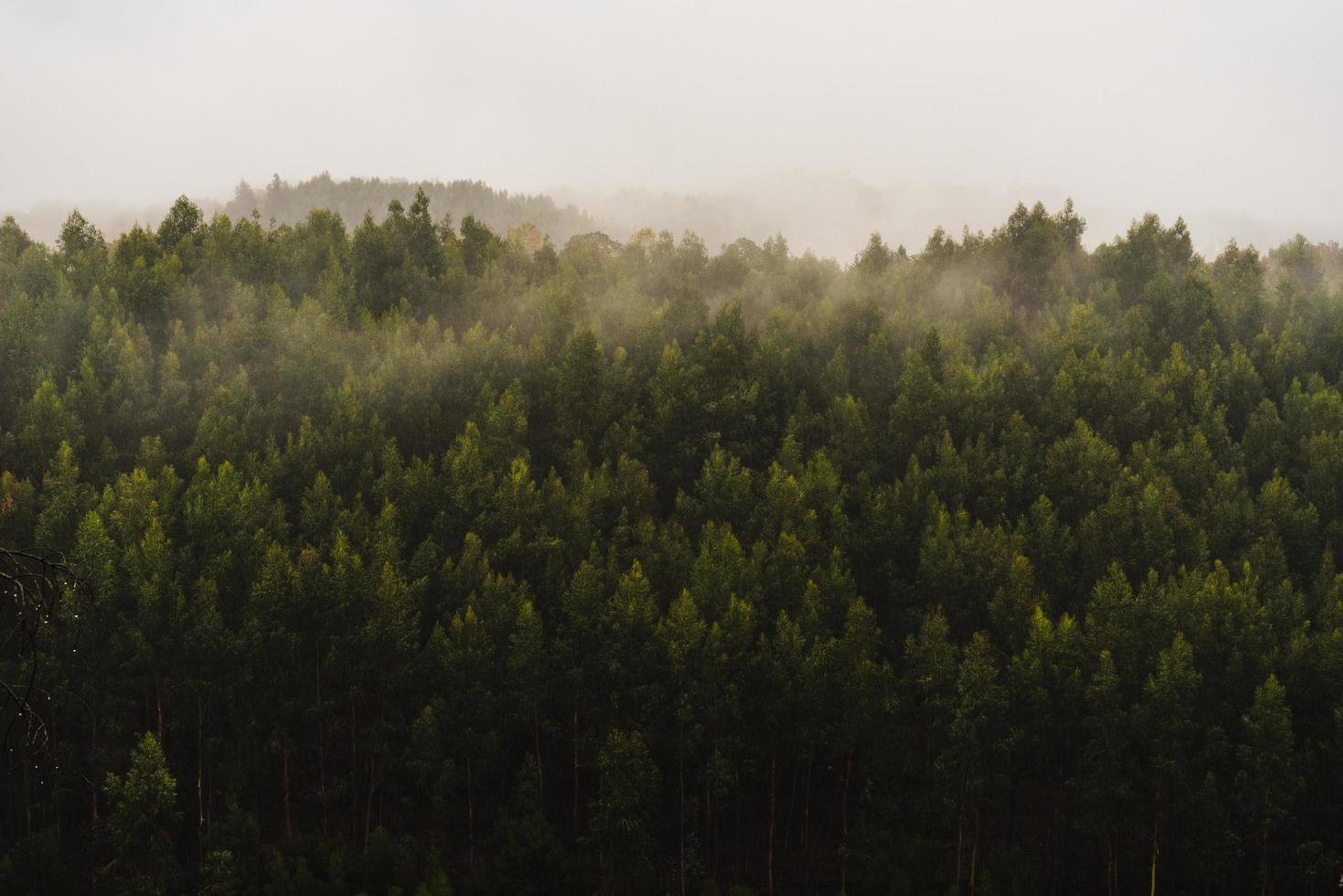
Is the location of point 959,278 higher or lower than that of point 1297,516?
higher

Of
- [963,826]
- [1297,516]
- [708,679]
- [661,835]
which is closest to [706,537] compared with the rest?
[708,679]

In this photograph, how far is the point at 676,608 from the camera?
2904 inches

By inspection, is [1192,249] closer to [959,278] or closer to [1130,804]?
[959,278]

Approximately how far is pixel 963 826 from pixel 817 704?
40.3ft

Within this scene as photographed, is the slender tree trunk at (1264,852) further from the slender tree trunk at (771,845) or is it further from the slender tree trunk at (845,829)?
the slender tree trunk at (771,845)

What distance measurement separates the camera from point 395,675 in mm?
74312

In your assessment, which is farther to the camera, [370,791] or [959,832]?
[370,791]

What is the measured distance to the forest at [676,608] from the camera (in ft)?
216

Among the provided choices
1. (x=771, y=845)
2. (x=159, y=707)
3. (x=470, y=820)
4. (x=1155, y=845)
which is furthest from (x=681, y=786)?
(x=159, y=707)

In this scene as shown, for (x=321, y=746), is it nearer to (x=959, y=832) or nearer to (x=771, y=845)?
(x=771, y=845)

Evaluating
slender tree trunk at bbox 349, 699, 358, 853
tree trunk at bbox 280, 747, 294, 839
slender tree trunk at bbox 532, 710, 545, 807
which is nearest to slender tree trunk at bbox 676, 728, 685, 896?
slender tree trunk at bbox 532, 710, 545, 807

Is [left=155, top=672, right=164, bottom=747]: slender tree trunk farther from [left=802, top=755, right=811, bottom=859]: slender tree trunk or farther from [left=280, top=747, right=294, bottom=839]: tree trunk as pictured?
[left=802, top=755, right=811, bottom=859]: slender tree trunk

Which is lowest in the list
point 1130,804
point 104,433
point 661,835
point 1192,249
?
point 661,835

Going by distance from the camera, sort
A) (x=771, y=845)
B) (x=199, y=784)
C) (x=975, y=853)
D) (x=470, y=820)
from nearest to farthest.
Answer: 1. (x=975, y=853)
2. (x=771, y=845)
3. (x=199, y=784)
4. (x=470, y=820)
